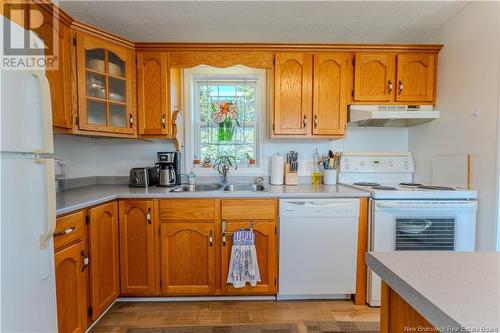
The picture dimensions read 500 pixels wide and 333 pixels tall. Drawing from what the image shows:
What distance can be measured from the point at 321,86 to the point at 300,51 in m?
0.35

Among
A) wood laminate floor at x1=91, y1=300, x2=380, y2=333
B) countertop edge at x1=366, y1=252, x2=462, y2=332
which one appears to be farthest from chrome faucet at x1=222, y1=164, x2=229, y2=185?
countertop edge at x1=366, y1=252, x2=462, y2=332

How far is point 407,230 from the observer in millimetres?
1898

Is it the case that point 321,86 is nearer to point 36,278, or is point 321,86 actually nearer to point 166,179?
point 166,179

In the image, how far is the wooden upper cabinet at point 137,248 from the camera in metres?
1.94

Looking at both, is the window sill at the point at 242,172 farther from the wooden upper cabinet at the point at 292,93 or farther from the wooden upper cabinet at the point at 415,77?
the wooden upper cabinet at the point at 415,77

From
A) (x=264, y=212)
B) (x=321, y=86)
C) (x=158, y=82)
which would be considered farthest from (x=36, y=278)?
(x=321, y=86)

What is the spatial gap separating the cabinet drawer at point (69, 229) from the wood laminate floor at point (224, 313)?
29.6 inches

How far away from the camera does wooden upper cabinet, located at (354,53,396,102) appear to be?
219cm

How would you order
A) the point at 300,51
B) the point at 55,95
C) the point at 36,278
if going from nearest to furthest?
1. the point at 36,278
2. the point at 55,95
3. the point at 300,51

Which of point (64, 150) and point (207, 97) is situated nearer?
point (64, 150)

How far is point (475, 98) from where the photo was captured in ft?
5.94

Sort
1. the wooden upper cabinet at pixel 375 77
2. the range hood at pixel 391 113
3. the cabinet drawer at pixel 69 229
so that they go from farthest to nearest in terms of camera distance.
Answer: the wooden upper cabinet at pixel 375 77, the range hood at pixel 391 113, the cabinet drawer at pixel 69 229

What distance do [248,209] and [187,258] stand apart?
24.4 inches

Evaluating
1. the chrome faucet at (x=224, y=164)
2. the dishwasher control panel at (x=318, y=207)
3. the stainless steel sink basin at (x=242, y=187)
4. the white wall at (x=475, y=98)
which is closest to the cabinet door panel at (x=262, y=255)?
the dishwasher control panel at (x=318, y=207)
